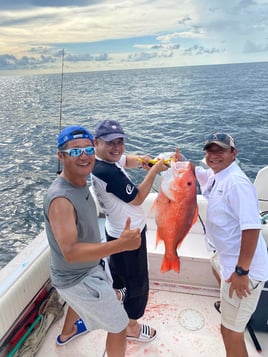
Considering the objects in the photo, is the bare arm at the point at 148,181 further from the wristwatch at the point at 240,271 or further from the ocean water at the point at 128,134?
the ocean water at the point at 128,134

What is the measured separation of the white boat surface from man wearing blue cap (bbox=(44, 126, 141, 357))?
0.64 m

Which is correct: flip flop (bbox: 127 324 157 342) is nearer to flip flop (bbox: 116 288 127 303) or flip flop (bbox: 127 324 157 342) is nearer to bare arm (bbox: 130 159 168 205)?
flip flop (bbox: 116 288 127 303)

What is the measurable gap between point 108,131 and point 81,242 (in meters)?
0.80

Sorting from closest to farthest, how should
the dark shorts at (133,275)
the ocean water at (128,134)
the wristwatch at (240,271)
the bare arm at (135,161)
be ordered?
the wristwatch at (240,271) < the dark shorts at (133,275) < the bare arm at (135,161) < the ocean water at (128,134)

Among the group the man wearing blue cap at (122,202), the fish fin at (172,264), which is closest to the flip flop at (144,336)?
the man wearing blue cap at (122,202)

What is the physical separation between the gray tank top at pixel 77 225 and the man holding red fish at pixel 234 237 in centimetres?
82

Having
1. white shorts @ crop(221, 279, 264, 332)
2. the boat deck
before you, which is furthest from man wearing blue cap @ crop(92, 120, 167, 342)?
white shorts @ crop(221, 279, 264, 332)

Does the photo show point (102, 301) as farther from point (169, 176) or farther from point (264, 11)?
point (264, 11)

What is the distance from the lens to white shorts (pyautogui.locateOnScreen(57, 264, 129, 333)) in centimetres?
205

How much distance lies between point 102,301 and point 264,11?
4391 centimetres

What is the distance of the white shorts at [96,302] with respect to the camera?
2049 mm

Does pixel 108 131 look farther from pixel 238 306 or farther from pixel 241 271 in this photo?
pixel 238 306

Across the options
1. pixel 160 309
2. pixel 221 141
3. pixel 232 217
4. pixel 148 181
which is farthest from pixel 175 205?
pixel 160 309

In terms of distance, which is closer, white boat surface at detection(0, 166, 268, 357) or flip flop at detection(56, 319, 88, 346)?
white boat surface at detection(0, 166, 268, 357)
